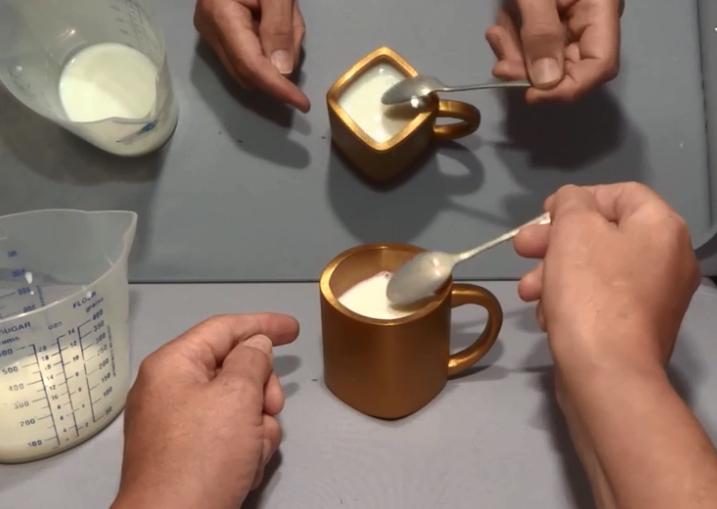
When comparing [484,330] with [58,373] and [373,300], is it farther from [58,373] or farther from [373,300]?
[58,373]

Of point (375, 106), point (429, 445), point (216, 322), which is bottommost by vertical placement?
point (429, 445)

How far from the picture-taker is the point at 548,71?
667 mm

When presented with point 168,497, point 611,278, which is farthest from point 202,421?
point 611,278

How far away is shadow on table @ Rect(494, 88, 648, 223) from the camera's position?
2.33 ft

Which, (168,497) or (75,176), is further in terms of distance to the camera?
(75,176)

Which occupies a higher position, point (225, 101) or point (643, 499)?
point (225, 101)

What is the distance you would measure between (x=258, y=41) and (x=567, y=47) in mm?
273

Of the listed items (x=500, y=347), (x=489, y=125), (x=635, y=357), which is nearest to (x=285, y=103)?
(x=489, y=125)

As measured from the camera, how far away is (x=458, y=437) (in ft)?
1.87

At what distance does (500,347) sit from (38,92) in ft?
1.53

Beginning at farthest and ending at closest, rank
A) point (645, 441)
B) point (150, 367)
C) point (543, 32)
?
1. point (543, 32)
2. point (150, 367)
3. point (645, 441)

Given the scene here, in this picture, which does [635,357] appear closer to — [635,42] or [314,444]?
[314,444]

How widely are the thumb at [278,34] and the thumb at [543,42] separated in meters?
0.21

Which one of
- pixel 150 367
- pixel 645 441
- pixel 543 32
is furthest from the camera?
pixel 543 32
